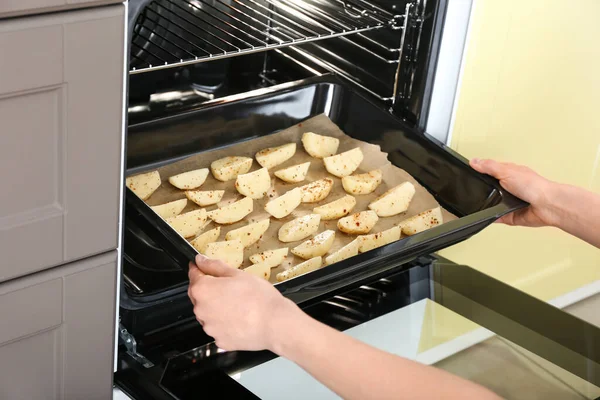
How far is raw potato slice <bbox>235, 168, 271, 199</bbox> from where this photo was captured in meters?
1.33

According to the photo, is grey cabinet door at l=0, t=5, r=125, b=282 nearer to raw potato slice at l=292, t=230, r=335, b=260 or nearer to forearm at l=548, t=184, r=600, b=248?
raw potato slice at l=292, t=230, r=335, b=260

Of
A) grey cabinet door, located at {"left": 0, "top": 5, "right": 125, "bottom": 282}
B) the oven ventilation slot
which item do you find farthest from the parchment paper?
grey cabinet door, located at {"left": 0, "top": 5, "right": 125, "bottom": 282}

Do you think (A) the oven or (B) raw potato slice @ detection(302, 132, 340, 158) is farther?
(B) raw potato slice @ detection(302, 132, 340, 158)

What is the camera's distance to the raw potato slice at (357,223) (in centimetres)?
130

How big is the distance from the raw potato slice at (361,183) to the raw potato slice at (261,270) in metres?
0.28

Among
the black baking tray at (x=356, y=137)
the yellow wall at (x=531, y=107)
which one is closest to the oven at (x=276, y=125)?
the black baking tray at (x=356, y=137)

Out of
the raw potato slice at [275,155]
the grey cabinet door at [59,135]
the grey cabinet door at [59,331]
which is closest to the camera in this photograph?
the grey cabinet door at [59,135]

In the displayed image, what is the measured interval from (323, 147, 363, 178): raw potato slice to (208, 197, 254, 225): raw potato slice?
0.19 metres

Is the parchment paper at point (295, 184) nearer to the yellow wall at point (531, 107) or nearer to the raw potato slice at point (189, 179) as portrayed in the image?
the raw potato slice at point (189, 179)

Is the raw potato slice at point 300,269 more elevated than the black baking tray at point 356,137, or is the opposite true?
the black baking tray at point 356,137

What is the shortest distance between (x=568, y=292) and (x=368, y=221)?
854 millimetres

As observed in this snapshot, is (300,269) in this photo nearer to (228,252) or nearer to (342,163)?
(228,252)

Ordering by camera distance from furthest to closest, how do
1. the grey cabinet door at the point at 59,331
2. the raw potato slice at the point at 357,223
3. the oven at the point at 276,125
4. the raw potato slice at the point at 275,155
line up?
the raw potato slice at the point at 275,155, the raw potato slice at the point at 357,223, the oven at the point at 276,125, the grey cabinet door at the point at 59,331

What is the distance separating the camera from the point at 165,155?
1.36 meters
